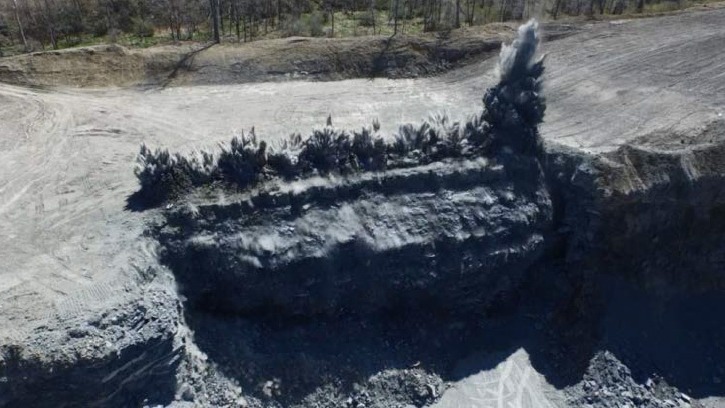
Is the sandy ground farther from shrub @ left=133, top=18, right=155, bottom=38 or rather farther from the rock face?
shrub @ left=133, top=18, right=155, bottom=38

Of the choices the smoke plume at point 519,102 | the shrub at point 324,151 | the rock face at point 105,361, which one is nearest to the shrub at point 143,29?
the shrub at point 324,151

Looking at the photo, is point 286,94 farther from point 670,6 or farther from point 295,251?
point 670,6

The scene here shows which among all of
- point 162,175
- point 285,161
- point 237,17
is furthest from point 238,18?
point 162,175

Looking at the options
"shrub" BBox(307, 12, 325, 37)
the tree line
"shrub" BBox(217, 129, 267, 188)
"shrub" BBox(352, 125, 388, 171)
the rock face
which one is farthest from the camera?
"shrub" BBox(307, 12, 325, 37)

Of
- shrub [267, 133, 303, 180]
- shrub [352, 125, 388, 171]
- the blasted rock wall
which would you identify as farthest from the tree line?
the blasted rock wall

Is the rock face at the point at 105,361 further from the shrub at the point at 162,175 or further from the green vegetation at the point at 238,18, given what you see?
the green vegetation at the point at 238,18
